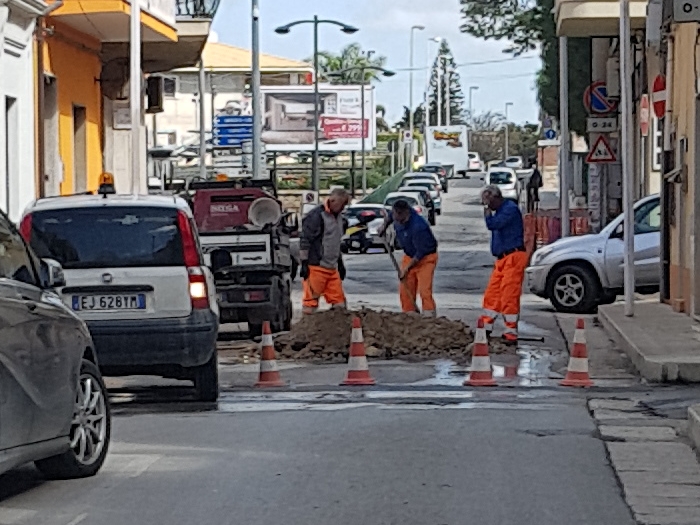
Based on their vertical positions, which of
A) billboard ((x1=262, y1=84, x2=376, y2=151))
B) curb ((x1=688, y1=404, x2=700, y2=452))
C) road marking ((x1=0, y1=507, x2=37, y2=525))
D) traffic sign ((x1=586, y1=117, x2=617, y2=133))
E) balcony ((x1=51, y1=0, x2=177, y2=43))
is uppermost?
billboard ((x1=262, y1=84, x2=376, y2=151))

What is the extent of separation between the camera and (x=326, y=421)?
36.5 feet

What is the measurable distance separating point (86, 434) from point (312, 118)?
2905 inches

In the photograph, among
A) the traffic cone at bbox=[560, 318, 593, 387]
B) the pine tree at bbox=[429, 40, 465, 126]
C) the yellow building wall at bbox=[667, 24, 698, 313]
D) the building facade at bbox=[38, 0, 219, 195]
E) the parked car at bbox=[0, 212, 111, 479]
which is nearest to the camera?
the parked car at bbox=[0, 212, 111, 479]

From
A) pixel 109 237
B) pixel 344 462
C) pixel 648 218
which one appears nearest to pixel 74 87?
pixel 648 218

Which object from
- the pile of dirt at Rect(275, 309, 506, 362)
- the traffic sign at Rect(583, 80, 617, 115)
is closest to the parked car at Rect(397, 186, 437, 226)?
the traffic sign at Rect(583, 80, 617, 115)

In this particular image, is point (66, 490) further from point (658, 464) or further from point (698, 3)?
point (698, 3)

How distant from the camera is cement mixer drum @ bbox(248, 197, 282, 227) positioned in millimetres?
19703

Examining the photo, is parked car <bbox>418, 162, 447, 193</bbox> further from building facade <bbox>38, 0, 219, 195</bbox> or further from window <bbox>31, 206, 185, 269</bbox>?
window <bbox>31, 206, 185, 269</bbox>

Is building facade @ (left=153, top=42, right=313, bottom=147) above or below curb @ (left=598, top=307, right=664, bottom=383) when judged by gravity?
above

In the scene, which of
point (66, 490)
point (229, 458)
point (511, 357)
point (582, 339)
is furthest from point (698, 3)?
point (66, 490)

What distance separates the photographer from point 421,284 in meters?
18.6

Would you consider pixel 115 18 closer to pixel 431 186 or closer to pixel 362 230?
pixel 362 230

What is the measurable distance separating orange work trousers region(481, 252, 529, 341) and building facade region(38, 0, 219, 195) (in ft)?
28.4

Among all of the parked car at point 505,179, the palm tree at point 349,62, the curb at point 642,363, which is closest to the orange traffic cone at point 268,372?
the curb at point 642,363
